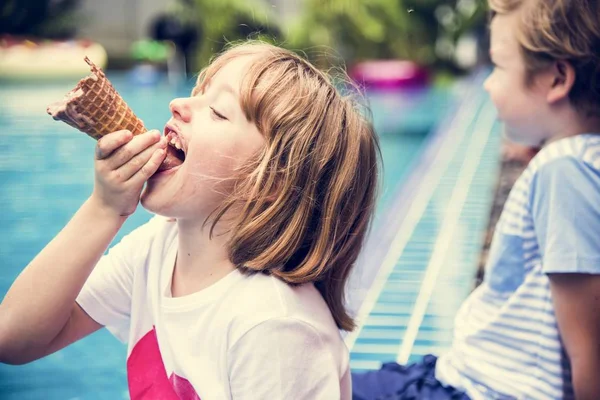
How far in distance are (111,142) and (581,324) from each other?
1122mm

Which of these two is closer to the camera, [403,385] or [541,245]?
[541,245]

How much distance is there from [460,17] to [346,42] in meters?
3.45

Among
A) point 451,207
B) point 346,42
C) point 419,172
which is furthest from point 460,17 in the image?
point 451,207

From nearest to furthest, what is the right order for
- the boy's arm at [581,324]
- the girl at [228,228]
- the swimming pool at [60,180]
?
the girl at [228,228]
the boy's arm at [581,324]
the swimming pool at [60,180]

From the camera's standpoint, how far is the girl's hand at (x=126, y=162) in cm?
168

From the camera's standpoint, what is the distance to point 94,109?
5.62ft

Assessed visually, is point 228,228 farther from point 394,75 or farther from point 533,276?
point 394,75

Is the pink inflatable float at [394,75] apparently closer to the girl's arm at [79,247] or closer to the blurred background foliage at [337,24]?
the blurred background foliage at [337,24]

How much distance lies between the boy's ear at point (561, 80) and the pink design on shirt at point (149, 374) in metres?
1.15

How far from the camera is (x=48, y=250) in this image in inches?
69.2

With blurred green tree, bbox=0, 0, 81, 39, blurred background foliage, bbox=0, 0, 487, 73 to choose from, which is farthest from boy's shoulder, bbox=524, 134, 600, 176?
blurred green tree, bbox=0, 0, 81, 39

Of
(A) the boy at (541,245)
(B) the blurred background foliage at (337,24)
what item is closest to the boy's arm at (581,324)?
(A) the boy at (541,245)

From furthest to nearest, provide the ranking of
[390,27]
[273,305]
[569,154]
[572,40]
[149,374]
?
[390,27]
[572,40]
[569,154]
[149,374]
[273,305]

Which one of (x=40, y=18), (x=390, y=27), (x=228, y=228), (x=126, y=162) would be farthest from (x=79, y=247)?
(x=40, y=18)
